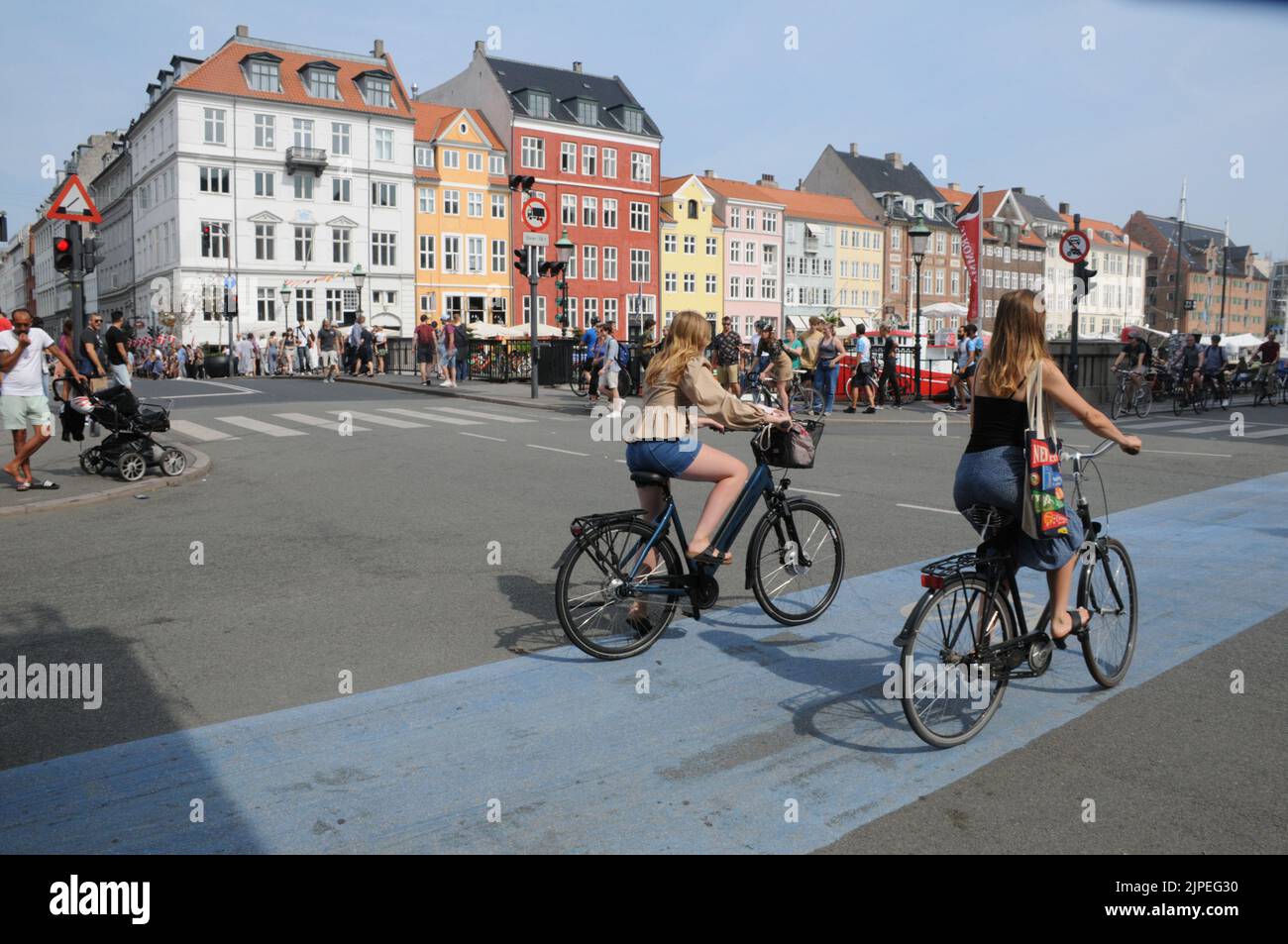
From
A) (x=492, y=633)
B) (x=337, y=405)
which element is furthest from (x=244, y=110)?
(x=492, y=633)

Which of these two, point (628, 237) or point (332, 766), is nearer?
point (332, 766)

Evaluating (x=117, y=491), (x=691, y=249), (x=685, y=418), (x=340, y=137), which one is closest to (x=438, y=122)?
(x=340, y=137)

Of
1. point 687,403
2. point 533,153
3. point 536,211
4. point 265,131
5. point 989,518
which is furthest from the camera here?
point 533,153

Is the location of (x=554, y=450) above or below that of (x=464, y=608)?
above

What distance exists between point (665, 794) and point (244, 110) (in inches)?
2416

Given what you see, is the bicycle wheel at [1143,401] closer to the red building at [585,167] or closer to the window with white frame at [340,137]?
the red building at [585,167]

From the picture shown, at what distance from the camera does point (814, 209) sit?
8862cm

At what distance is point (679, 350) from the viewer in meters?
5.83

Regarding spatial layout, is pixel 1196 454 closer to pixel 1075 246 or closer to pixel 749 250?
pixel 1075 246

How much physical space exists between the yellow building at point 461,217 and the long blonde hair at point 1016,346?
A: 200 ft

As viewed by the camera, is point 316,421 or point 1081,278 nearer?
point 316,421

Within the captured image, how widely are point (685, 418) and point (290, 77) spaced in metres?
61.6

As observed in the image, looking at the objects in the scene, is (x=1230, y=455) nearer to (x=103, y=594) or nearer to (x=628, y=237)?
(x=103, y=594)

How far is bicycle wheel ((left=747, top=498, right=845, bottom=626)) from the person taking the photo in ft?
21.0
